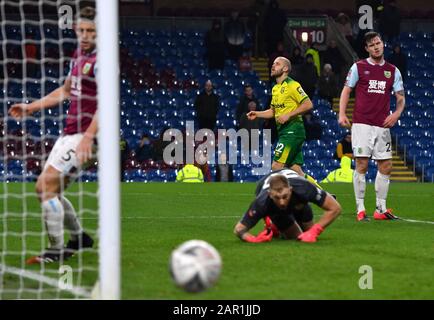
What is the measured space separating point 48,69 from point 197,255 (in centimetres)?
1998

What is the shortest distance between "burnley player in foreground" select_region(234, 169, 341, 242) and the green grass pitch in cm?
17

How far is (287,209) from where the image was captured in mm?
9305

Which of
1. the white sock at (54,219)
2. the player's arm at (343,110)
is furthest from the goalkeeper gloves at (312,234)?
the player's arm at (343,110)

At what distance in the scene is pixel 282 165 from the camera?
41.7 ft

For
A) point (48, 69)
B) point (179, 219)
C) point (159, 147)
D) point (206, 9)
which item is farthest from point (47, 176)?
point (206, 9)

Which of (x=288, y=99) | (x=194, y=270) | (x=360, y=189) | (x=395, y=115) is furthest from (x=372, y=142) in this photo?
(x=194, y=270)

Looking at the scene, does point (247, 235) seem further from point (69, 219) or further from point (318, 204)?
point (69, 219)

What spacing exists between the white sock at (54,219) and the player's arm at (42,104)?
2.50 ft

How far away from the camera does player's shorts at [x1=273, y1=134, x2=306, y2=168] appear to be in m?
12.6

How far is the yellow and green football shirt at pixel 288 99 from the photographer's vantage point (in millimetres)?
12508

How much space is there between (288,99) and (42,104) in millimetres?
4734

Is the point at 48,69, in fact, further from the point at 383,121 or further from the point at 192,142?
the point at 383,121

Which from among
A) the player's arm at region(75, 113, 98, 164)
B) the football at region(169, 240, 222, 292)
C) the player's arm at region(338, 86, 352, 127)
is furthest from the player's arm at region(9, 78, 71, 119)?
the player's arm at region(338, 86, 352, 127)

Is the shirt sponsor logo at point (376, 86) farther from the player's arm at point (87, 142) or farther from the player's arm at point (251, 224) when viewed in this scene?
the player's arm at point (87, 142)
